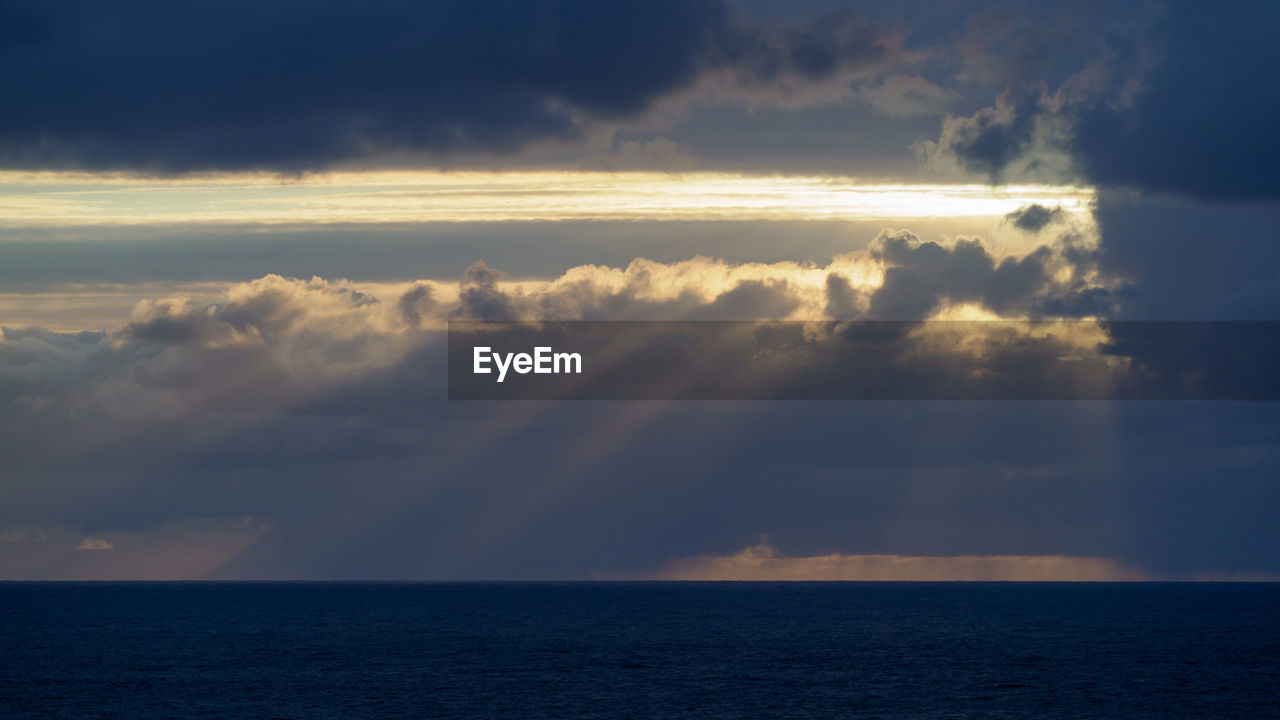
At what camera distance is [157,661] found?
513ft

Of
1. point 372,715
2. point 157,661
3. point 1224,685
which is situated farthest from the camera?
point 157,661

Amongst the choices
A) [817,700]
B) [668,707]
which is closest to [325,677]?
[668,707]

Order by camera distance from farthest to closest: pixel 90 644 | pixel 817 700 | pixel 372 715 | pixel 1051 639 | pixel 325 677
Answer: pixel 1051 639 < pixel 90 644 < pixel 325 677 < pixel 817 700 < pixel 372 715

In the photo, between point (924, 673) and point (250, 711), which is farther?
point (924, 673)

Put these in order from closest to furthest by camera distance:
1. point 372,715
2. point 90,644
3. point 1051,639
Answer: point 372,715 < point 90,644 < point 1051,639

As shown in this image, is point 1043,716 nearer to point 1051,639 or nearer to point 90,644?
point 1051,639

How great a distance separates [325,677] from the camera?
13562 cm

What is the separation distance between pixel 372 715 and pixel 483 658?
54187mm

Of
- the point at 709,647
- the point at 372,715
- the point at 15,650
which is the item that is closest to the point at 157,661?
the point at 15,650

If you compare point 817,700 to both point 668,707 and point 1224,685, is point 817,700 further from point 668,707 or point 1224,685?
point 1224,685

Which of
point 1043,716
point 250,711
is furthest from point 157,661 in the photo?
point 1043,716

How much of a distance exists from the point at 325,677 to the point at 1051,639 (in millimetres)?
120281

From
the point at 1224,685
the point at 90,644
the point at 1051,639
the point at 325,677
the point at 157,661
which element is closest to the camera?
the point at 1224,685

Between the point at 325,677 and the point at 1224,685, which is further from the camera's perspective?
the point at 325,677
